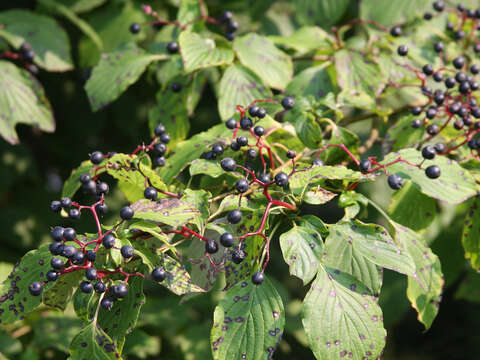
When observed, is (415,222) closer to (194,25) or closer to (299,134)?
(299,134)

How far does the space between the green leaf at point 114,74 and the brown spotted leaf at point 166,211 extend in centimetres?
94

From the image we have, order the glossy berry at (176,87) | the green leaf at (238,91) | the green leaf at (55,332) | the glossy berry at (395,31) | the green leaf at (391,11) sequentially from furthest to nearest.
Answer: the green leaf at (391,11), the green leaf at (55,332), the glossy berry at (395,31), the glossy berry at (176,87), the green leaf at (238,91)

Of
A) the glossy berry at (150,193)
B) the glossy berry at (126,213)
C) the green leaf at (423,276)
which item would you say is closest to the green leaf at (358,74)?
the green leaf at (423,276)

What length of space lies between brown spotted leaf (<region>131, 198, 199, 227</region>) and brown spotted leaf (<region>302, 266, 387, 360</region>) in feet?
1.36

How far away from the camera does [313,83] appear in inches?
86.4

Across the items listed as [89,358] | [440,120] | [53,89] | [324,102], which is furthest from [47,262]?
[53,89]

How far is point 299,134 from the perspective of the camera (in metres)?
1.80

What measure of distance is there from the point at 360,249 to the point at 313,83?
1008mm

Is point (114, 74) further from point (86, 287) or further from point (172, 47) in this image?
point (86, 287)

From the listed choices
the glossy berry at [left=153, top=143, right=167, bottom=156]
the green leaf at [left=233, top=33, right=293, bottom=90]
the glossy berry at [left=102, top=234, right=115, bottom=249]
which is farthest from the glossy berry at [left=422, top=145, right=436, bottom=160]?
the glossy berry at [left=102, top=234, right=115, bottom=249]

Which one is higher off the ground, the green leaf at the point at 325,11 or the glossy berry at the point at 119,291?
the green leaf at the point at 325,11

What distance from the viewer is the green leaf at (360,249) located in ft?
4.63

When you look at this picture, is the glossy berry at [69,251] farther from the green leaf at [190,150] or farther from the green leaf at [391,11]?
the green leaf at [391,11]

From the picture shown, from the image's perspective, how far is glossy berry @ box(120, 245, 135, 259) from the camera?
4.30 feet
